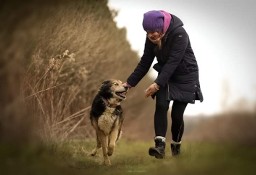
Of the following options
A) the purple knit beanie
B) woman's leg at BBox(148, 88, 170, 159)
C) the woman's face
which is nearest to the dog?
woman's leg at BBox(148, 88, 170, 159)

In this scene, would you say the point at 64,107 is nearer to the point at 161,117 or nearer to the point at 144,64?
the point at 144,64

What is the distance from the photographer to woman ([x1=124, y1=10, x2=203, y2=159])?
6.55 metres

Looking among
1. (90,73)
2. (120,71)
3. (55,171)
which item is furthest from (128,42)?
(55,171)

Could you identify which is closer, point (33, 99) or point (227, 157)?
point (227, 157)

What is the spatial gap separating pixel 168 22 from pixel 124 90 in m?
1.11

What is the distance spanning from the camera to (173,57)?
6.66 meters

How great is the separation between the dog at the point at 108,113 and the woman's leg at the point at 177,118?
670 millimetres

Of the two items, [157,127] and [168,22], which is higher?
[168,22]

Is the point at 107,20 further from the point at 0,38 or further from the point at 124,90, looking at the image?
the point at 0,38

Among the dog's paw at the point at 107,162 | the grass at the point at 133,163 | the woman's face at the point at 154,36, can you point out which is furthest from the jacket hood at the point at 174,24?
the dog's paw at the point at 107,162

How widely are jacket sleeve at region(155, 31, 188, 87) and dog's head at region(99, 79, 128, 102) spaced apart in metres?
0.66

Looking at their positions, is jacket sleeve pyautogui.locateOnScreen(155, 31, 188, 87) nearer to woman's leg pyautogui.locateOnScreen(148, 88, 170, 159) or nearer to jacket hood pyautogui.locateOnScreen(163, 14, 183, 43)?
jacket hood pyautogui.locateOnScreen(163, 14, 183, 43)

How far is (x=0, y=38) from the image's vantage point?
18.9 ft

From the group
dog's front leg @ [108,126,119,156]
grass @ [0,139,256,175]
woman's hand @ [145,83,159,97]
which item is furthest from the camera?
dog's front leg @ [108,126,119,156]
